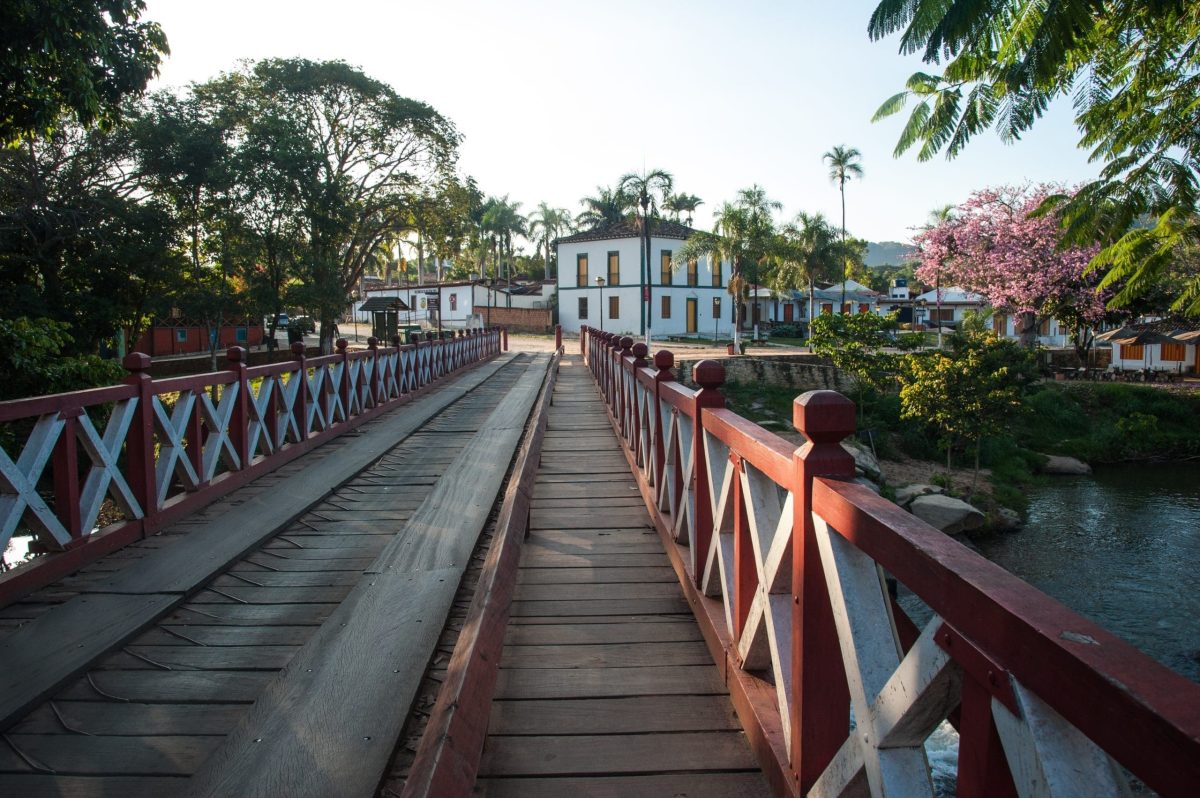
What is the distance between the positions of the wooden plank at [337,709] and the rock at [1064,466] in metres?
24.8

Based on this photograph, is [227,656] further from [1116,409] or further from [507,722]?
[1116,409]

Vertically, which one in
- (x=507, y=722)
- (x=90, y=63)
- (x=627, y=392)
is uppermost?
(x=90, y=63)

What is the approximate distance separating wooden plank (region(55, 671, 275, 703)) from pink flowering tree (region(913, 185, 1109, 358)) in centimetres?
2985

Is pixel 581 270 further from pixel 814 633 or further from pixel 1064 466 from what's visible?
pixel 814 633

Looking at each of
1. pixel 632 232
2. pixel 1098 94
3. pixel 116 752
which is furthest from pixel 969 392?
pixel 632 232

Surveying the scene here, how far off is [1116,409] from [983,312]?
7.27 meters

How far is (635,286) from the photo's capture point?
47.0 m

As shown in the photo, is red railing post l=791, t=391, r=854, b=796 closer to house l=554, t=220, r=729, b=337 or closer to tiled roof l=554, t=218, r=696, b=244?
house l=554, t=220, r=729, b=337

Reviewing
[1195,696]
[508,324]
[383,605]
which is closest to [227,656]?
[383,605]

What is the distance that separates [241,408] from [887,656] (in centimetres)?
596

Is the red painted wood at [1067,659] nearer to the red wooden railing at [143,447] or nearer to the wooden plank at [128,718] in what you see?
the wooden plank at [128,718]

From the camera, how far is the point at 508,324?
50.3 meters

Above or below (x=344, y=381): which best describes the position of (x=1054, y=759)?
above

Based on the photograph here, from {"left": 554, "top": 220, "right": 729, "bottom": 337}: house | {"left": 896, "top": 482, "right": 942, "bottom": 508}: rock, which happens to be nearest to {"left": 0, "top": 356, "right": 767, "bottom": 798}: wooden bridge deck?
{"left": 896, "top": 482, "right": 942, "bottom": 508}: rock
